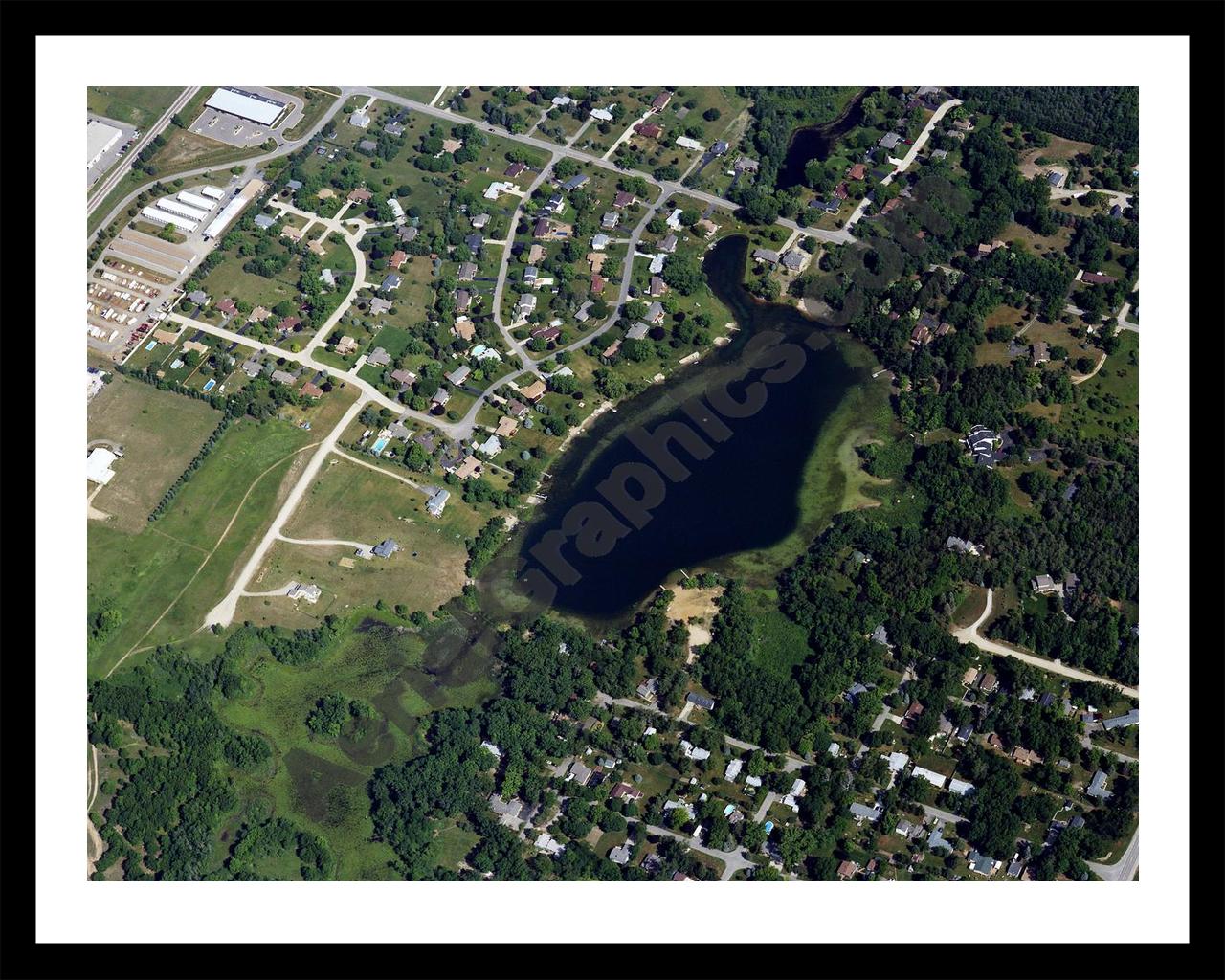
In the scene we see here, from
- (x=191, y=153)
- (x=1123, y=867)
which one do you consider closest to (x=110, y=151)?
(x=191, y=153)

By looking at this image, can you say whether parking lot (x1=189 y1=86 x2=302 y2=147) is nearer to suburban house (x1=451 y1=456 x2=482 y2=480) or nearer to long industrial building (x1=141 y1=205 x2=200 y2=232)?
long industrial building (x1=141 y1=205 x2=200 y2=232)

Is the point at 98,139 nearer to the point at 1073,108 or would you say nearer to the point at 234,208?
the point at 234,208

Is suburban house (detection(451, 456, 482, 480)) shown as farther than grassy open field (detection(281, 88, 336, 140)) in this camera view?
No

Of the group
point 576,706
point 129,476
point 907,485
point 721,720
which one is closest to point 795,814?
point 721,720

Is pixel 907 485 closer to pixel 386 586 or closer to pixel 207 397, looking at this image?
pixel 386 586

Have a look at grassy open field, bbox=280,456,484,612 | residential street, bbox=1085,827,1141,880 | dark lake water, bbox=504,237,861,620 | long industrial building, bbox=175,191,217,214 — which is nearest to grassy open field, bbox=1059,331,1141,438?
dark lake water, bbox=504,237,861,620

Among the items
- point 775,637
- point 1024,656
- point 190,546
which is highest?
point 190,546
